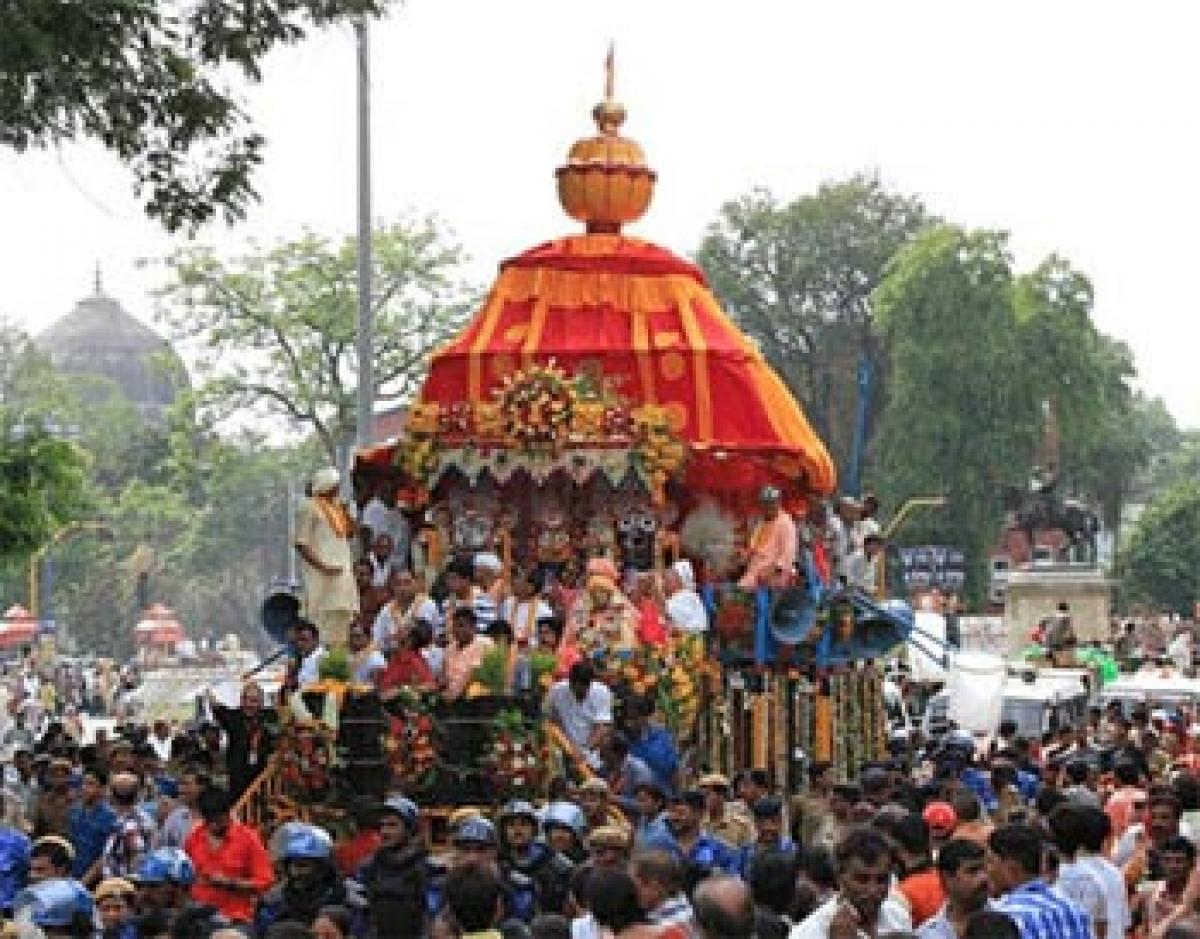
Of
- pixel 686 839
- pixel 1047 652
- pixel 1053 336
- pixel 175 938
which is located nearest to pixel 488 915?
pixel 175 938

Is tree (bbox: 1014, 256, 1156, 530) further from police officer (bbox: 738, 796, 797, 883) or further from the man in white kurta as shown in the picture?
police officer (bbox: 738, 796, 797, 883)

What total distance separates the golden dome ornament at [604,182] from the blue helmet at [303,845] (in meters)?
14.2

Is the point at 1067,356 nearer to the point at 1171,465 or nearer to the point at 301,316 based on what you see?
the point at 301,316

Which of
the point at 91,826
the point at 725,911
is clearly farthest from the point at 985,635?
the point at 725,911

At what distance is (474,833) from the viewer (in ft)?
40.8

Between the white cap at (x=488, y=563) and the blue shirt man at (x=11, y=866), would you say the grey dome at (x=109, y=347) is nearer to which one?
the white cap at (x=488, y=563)

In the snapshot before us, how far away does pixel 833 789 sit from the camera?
15.9 metres

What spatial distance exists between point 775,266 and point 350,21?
198 feet

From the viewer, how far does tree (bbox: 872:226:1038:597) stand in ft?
224

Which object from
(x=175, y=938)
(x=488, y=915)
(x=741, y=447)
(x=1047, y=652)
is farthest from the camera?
(x=1047, y=652)

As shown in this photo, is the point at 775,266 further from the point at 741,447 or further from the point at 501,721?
the point at 501,721

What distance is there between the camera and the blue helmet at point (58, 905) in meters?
11.0

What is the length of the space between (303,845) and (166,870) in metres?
0.60

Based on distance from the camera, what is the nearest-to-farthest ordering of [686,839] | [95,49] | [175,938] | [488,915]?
[488,915] → [175,938] → [686,839] → [95,49]
